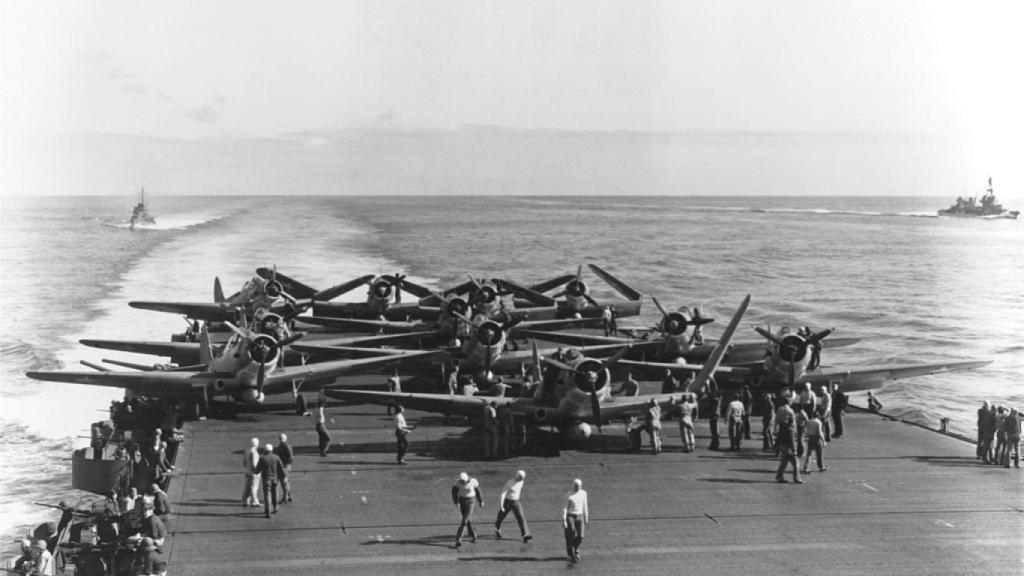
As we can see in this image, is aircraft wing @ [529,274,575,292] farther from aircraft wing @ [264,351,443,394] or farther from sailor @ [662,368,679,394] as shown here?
aircraft wing @ [264,351,443,394]

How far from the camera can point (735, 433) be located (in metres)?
24.8

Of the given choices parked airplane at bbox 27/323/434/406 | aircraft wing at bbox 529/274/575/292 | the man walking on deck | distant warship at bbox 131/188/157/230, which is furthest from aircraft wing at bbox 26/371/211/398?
distant warship at bbox 131/188/157/230

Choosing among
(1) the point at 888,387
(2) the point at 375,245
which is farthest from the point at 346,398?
(2) the point at 375,245

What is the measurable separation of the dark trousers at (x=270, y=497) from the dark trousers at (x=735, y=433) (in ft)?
37.7

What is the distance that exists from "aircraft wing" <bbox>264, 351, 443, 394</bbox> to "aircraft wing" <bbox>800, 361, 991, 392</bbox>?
39.1 ft

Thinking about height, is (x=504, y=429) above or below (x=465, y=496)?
below

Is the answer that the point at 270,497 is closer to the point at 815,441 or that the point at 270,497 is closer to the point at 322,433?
the point at 322,433

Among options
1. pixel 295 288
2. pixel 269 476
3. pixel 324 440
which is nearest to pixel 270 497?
pixel 269 476

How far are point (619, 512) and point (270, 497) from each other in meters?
6.91

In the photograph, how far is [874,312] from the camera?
254 ft

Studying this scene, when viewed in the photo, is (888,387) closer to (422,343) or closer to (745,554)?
(422,343)

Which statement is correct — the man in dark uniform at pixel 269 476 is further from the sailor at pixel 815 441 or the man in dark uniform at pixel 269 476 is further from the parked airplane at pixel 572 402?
the sailor at pixel 815 441

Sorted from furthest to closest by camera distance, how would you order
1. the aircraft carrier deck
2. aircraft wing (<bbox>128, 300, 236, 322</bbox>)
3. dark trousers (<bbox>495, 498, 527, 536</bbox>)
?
aircraft wing (<bbox>128, 300, 236, 322</bbox>) < dark trousers (<bbox>495, 498, 527, 536</bbox>) < the aircraft carrier deck

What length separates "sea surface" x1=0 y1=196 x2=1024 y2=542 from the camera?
4656 cm
